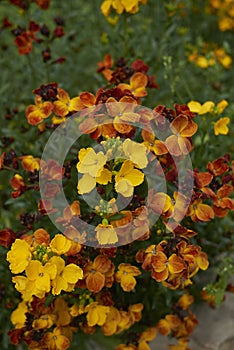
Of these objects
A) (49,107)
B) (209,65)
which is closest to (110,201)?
(49,107)

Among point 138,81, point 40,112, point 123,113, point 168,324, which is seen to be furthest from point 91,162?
point 168,324

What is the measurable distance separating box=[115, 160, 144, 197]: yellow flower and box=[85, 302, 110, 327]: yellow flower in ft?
1.33

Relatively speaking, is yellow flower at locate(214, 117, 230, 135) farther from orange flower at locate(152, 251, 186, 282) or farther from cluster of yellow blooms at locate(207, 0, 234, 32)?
cluster of yellow blooms at locate(207, 0, 234, 32)

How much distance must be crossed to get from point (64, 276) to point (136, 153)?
38cm

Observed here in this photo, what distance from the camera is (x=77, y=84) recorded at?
2.96m

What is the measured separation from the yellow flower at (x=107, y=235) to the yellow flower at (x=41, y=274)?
5.8 inches

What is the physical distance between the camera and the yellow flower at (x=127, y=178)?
1480mm

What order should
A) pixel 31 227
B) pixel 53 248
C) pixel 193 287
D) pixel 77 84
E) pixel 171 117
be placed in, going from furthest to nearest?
1. pixel 77 84
2. pixel 193 287
3. pixel 31 227
4. pixel 171 117
5. pixel 53 248

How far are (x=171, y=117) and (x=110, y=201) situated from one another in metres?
0.33

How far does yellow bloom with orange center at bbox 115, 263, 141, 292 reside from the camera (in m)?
1.69

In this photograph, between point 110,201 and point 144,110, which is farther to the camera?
point 144,110

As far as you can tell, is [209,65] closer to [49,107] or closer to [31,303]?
[49,107]

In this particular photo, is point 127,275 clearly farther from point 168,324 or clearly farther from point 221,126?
point 221,126

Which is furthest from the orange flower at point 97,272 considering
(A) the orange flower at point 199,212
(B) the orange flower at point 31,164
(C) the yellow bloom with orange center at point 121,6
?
(C) the yellow bloom with orange center at point 121,6
